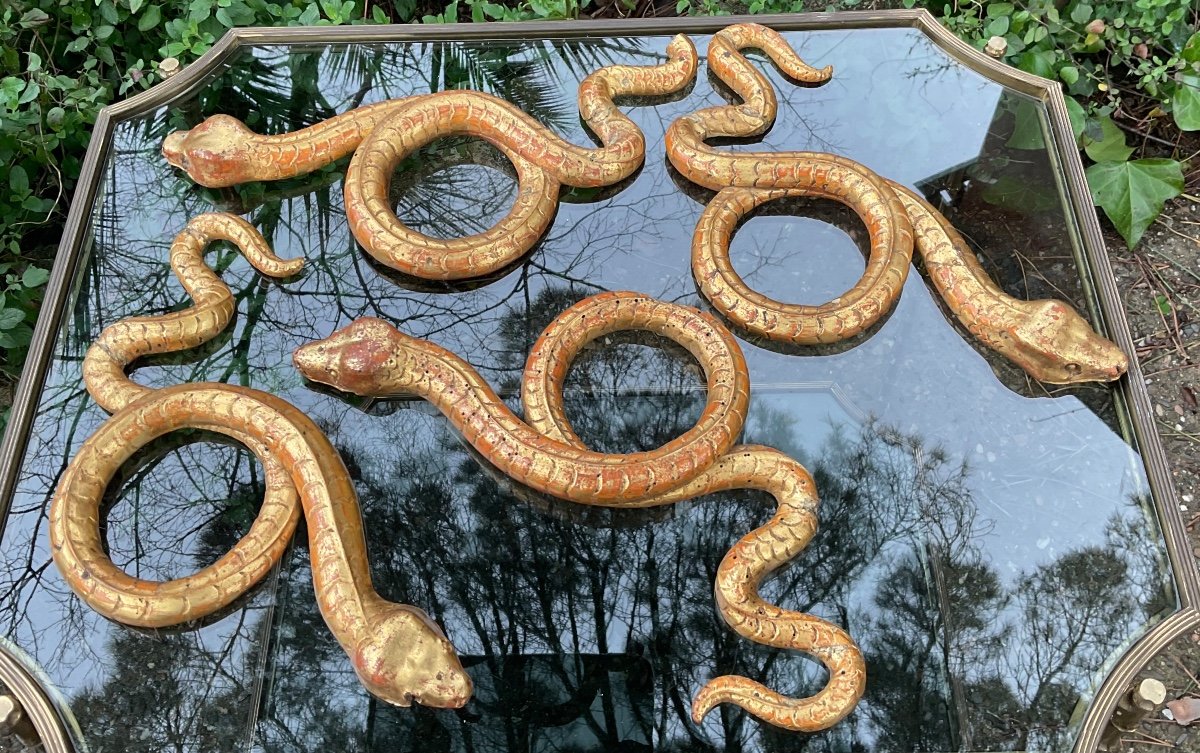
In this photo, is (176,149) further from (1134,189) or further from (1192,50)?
(1192,50)

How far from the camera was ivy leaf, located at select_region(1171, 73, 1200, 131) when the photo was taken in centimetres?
331

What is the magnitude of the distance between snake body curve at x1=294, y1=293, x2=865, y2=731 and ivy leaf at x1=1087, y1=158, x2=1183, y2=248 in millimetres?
1925

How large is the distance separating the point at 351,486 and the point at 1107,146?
300 centimetres

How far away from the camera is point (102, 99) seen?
3.26 meters

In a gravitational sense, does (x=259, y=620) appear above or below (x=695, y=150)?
below

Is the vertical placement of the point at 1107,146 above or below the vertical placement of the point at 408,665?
above

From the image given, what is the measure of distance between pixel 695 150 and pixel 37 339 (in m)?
1.93

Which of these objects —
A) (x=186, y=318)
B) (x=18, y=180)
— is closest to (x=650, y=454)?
(x=186, y=318)

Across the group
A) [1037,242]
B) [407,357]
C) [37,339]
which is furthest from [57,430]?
[1037,242]

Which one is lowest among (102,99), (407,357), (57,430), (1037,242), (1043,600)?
(1043,600)

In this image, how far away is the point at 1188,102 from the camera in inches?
130

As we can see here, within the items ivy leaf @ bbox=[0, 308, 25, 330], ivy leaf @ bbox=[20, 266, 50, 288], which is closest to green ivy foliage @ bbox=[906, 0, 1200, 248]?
ivy leaf @ bbox=[20, 266, 50, 288]

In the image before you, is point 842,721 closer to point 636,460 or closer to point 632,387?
point 636,460

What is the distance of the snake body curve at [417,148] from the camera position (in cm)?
252
